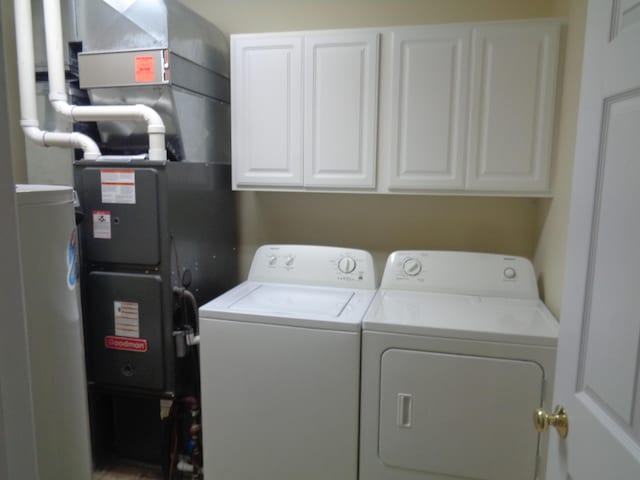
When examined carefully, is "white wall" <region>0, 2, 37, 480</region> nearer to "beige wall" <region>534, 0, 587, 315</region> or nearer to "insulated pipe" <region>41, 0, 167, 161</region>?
"insulated pipe" <region>41, 0, 167, 161</region>

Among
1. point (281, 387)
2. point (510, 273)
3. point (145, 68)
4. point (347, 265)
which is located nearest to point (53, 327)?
point (281, 387)

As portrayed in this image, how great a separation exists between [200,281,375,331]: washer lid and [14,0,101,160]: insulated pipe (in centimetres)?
87

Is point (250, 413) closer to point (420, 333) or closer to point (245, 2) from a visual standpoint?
point (420, 333)

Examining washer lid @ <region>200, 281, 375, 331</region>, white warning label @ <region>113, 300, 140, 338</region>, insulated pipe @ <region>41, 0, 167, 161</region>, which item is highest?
insulated pipe @ <region>41, 0, 167, 161</region>

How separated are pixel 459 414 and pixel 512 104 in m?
1.26

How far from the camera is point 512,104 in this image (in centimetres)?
Answer: 188

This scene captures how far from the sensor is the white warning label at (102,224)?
6.27 feet

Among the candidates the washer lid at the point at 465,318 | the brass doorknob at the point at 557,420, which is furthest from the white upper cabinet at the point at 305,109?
the brass doorknob at the point at 557,420

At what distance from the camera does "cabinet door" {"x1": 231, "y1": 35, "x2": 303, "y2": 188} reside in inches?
81.3

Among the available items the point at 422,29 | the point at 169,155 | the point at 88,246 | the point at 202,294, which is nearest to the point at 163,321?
the point at 202,294

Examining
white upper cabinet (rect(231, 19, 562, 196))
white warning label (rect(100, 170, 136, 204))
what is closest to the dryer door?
white upper cabinet (rect(231, 19, 562, 196))

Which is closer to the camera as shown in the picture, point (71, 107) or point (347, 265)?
point (71, 107)

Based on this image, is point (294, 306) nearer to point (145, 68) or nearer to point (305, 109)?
point (305, 109)

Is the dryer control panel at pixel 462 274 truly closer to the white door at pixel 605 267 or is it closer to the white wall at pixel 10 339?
the white door at pixel 605 267
